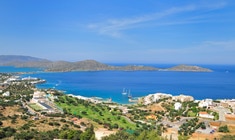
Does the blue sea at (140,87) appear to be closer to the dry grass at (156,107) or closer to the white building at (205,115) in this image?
the dry grass at (156,107)

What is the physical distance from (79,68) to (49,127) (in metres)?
128

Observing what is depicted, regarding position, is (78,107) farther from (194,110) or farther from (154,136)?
(154,136)

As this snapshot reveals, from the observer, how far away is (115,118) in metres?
31.4

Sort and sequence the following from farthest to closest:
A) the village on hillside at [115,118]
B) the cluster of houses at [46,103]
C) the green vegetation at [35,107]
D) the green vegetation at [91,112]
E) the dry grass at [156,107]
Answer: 1. the dry grass at [156,107]
2. the cluster of houses at [46,103]
3. the green vegetation at [35,107]
4. the green vegetation at [91,112]
5. the village on hillside at [115,118]

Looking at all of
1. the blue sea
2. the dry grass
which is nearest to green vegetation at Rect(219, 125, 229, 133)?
the dry grass

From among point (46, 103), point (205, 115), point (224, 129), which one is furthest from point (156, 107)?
point (46, 103)

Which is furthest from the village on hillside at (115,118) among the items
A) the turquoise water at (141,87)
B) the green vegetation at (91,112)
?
the turquoise water at (141,87)

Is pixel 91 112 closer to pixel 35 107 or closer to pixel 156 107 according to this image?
pixel 35 107

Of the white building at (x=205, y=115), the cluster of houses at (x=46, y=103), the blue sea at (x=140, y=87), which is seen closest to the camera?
the cluster of houses at (x=46, y=103)

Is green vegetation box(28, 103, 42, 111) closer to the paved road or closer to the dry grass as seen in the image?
the dry grass

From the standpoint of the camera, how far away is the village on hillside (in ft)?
68.9

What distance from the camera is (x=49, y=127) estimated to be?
2109 cm

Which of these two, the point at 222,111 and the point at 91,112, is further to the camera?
→ the point at 222,111

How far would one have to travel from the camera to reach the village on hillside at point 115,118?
68.9 feet
